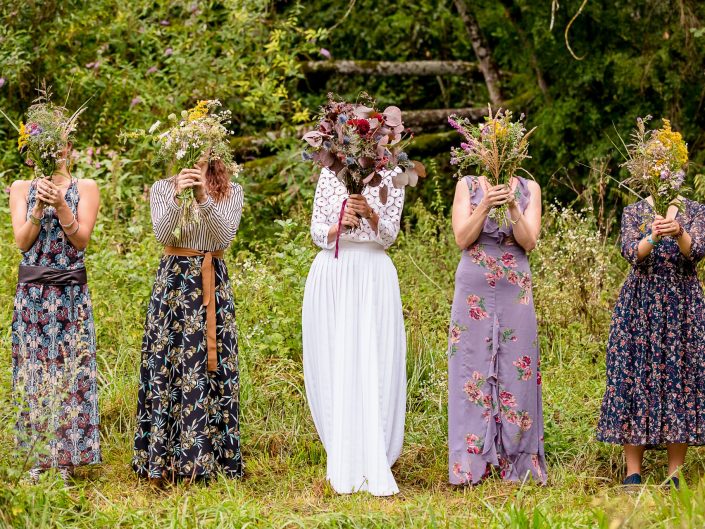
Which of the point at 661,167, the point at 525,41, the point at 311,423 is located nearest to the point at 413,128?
the point at 525,41

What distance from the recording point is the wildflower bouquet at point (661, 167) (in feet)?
19.3

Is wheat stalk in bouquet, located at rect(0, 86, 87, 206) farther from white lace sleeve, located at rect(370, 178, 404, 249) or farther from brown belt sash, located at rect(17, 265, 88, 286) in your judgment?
white lace sleeve, located at rect(370, 178, 404, 249)

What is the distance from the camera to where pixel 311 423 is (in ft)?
22.5

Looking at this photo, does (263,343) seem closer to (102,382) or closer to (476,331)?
(102,382)

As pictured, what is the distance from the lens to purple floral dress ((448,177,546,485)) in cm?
600

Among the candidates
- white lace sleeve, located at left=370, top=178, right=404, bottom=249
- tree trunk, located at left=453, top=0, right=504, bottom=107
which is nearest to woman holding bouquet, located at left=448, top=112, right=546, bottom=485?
white lace sleeve, located at left=370, top=178, right=404, bottom=249

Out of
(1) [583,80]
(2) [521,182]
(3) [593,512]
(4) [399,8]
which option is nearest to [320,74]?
(4) [399,8]

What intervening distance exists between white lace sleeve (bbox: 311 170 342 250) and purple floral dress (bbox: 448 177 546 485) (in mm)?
792

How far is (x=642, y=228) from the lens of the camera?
599cm

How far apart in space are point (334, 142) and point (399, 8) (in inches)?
287

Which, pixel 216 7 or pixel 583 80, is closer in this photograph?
pixel 583 80

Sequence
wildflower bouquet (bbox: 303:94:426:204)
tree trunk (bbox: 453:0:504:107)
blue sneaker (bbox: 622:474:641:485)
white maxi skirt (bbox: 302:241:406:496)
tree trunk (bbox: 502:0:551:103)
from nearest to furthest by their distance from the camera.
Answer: wildflower bouquet (bbox: 303:94:426:204) < white maxi skirt (bbox: 302:241:406:496) < blue sneaker (bbox: 622:474:641:485) < tree trunk (bbox: 502:0:551:103) < tree trunk (bbox: 453:0:504:107)

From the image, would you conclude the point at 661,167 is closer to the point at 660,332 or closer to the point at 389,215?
the point at 660,332

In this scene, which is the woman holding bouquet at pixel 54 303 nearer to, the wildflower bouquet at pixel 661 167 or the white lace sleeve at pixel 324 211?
the white lace sleeve at pixel 324 211
